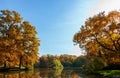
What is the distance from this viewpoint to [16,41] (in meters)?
61.4

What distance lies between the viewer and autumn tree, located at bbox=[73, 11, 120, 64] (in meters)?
41.9

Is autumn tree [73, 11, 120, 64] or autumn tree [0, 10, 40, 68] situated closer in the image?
autumn tree [73, 11, 120, 64]

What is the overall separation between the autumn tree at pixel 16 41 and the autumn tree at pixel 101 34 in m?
18.0

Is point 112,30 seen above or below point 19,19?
below

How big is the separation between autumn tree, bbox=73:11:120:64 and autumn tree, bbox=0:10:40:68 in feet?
58.9

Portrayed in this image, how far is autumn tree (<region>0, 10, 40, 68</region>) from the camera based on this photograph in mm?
57406

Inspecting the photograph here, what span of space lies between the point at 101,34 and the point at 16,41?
2515cm

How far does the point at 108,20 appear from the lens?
138 feet

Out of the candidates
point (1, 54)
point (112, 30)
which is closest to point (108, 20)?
point (112, 30)

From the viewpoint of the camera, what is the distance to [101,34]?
42750mm

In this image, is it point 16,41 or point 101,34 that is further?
point 16,41

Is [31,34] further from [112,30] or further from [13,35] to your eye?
[112,30]

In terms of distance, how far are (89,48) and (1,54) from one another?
19774 millimetres

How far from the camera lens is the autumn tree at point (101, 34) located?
4194cm
